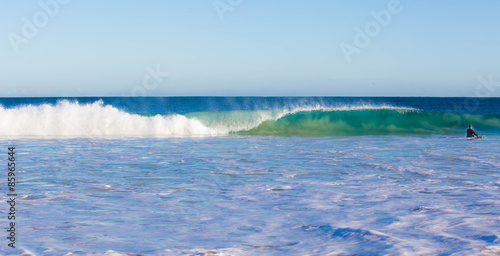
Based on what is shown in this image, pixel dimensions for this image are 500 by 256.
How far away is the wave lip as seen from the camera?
69.3 feet

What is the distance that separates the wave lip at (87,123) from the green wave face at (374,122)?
3.22m

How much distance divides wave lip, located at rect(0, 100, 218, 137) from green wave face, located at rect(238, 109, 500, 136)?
10.6 feet

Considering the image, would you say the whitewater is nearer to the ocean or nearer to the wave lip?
the wave lip

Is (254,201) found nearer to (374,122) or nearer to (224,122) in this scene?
(224,122)

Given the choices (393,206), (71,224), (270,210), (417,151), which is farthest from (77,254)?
(417,151)

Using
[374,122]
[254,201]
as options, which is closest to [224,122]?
[374,122]

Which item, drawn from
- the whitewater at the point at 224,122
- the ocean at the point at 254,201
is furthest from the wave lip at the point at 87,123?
the ocean at the point at 254,201

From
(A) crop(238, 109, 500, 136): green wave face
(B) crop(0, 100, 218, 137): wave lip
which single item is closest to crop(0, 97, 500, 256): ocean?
(B) crop(0, 100, 218, 137): wave lip

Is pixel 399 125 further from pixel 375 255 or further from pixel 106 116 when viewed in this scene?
pixel 375 255

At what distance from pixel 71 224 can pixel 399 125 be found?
2386 cm

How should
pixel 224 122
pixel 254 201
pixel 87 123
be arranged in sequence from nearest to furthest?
pixel 254 201 → pixel 87 123 → pixel 224 122

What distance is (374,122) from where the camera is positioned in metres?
27.5

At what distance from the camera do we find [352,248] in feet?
14.1

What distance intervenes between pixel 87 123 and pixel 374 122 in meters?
16.4
